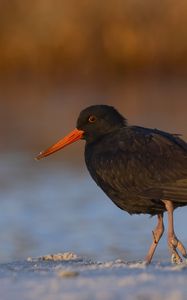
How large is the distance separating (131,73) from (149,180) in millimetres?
22131

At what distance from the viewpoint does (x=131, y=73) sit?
31.6 metres

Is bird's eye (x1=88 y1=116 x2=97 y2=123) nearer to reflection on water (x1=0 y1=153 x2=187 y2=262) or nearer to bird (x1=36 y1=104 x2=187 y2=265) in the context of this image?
bird (x1=36 y1=104 x2=187 y2=265)

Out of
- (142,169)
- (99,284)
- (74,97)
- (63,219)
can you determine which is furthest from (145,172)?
(74,97)

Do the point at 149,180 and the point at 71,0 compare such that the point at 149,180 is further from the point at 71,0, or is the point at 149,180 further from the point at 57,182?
the point at 71,0

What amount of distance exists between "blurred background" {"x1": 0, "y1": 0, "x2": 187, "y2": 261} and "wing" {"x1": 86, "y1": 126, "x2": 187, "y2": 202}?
149 inches

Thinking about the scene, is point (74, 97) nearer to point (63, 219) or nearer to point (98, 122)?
point (63, 219)

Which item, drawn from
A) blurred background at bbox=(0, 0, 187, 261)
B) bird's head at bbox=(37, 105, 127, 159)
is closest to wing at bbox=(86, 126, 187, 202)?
bird's head at bbox=(37, 105, 127, 159)

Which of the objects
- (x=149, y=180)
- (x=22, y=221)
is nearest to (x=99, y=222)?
(x=22, y=221)

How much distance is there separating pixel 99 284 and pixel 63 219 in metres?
8.98

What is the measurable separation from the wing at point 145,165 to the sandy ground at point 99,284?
1.57 m

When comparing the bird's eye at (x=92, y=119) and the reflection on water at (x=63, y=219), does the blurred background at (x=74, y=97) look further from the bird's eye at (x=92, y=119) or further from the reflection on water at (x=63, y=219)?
the bird's eye at (x=92, y=119)

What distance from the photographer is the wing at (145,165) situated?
9453mm

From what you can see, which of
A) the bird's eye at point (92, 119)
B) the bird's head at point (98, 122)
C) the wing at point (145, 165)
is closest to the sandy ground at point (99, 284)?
the wing at point (145, 165)

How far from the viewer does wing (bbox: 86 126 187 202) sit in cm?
945
